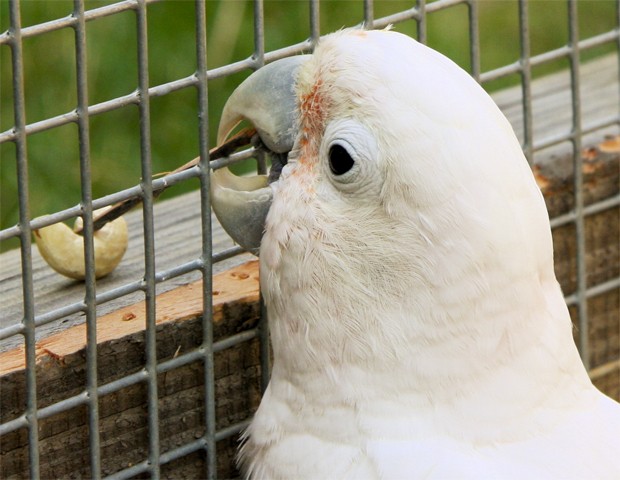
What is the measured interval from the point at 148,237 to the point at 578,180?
3.07 feet

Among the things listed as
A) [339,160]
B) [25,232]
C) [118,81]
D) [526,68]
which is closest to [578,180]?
[526,68]

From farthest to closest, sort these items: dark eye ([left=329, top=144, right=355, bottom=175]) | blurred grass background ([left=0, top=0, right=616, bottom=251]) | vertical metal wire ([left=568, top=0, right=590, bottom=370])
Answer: blurred grass background ([left=0, top=0, right=616, bottom=251]), vertical metal wire ([left=568, top=0, right=590, bottom=370]), dark eye ([left=329, top=144, right=355, bottom=175])

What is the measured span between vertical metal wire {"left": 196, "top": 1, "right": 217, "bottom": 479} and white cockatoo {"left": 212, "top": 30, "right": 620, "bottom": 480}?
0.05 m

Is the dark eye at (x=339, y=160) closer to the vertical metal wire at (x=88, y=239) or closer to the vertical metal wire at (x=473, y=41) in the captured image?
the vertical metal wire at (x=88, y=239)

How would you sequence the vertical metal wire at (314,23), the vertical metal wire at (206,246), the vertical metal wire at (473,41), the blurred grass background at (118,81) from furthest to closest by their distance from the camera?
the blurred grass background at (118,81) → the vertical metal wire at (473,41) → the vertical metal wire at (314,23) → the vertical metal wire at (206,246)

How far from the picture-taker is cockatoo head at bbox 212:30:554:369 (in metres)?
1.57

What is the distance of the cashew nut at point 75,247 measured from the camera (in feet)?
6.24

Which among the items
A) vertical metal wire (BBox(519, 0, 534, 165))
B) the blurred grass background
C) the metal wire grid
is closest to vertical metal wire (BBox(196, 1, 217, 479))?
the metal wire grid

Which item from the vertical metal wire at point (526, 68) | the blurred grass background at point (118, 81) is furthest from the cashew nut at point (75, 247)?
the blurred grass background at point (118, 81)

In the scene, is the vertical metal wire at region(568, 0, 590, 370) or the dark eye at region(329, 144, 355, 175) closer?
the dark eye at region(329, 144, 355, 175)

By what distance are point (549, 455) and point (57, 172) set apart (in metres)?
2.00

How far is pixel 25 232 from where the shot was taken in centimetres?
158

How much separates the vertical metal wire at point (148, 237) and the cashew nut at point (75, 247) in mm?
175

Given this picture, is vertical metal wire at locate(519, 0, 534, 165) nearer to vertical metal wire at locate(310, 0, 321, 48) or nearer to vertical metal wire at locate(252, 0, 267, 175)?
vertical metal wire at locate(310, 0, 321, 48)
